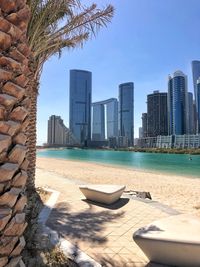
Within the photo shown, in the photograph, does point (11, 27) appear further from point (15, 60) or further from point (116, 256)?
point (116, 256)

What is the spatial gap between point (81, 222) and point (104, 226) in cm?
60

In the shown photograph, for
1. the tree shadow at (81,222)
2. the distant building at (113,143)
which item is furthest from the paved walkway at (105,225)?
the distant building at (113,143)

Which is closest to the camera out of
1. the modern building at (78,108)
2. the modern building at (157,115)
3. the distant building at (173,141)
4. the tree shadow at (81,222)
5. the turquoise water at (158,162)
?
the tree shadow at (81,222)

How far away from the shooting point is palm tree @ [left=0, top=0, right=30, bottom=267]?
201cm

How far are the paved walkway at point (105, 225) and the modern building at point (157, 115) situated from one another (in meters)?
161

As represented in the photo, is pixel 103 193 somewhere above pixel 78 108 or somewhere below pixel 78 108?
below

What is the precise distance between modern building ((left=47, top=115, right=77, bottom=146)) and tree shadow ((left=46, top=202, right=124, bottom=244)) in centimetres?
17164

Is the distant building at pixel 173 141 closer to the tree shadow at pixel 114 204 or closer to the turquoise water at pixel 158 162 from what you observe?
the turquoise water at pixel 158 162

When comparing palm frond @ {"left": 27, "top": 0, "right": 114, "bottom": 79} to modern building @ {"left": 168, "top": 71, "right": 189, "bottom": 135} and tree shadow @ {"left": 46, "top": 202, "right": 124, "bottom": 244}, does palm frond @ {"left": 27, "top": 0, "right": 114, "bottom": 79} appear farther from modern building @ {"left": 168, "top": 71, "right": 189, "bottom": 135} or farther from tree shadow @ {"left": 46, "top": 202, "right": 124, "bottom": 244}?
modern building @ {"left": 168, "top": 71, "right": 189, "bottom": 135}

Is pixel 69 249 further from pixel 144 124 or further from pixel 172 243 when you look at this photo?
pixel 144 124

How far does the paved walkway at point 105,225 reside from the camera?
15.8 ft

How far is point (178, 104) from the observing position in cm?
16050

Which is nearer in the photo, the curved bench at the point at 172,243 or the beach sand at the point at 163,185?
the curved bench at the point at 172,243

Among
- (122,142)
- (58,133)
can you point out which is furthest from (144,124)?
(58,133)
